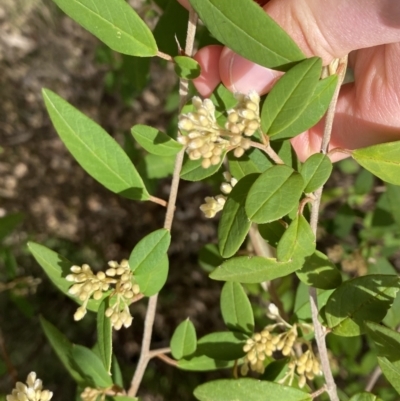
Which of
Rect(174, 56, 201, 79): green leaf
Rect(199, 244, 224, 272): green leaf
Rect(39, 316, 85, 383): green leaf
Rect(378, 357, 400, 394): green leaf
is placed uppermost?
Rect(174, 56, 201, 79): green leaf

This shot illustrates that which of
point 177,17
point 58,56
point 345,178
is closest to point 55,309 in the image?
point 58,56

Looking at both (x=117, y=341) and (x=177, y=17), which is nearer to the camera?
(x=177, y=17)

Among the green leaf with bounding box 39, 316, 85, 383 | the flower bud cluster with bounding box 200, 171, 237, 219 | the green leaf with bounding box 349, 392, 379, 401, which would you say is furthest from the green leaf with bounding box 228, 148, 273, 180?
the green leaf with bounding box 39, 316, 85, 383

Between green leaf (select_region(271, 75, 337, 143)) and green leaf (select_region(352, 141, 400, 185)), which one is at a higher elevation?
green leaf (select_region(271, 75, 337, 143))

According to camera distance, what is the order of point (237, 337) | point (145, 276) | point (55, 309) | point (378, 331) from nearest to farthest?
1. point (378, 331)
2. point (145, 276)
3. point (237, 337)
4. point (55, 309)

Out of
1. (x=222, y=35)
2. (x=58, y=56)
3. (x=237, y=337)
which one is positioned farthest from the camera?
(x=58, y=56)

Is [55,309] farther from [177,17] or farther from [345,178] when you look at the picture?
[177,17]

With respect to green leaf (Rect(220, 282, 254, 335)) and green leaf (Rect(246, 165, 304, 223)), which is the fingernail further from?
green leaf (Rect(220, 282, 254, 335))
